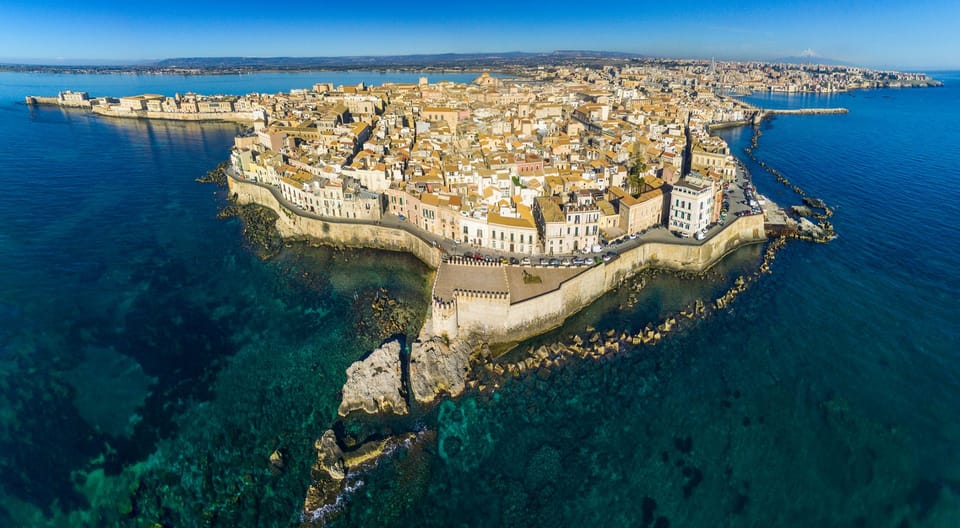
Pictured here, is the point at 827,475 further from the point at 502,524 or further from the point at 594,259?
the point at 594,259

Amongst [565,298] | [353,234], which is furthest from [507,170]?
[565,298]

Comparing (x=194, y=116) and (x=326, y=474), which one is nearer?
(x=326, y=474)

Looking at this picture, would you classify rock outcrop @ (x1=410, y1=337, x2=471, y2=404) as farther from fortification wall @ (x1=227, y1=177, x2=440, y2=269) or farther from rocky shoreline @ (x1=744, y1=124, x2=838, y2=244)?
rocky shoreline @ (x1=744, y1=124, x2=838, y2=244)

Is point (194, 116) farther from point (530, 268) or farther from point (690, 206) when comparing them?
point (690, 206)

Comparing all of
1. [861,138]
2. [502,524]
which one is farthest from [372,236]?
[861,138]

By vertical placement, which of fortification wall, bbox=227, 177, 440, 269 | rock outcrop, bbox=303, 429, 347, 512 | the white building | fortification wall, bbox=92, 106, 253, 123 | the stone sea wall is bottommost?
rock outcrop, bbox=303, 429, 347, 512

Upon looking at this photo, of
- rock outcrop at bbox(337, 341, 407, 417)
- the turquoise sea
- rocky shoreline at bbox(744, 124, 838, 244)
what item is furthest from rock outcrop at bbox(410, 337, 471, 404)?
rocky shoreline at bbox(744, 124, 838, 244)

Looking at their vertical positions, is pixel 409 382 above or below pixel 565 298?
below
